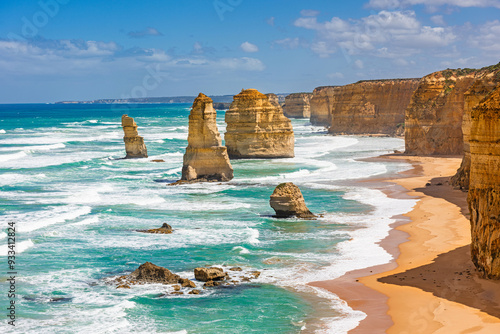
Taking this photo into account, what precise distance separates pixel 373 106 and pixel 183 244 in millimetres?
65945

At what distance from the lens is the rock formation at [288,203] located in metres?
25.7

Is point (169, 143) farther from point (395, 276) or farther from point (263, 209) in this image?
point (395, 276)

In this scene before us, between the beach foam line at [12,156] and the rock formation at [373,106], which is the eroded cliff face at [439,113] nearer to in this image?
the rock formation at [373,106]

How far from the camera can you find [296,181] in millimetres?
38406

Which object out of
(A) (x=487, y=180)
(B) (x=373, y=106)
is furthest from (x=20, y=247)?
(B) (x=373, y=106)

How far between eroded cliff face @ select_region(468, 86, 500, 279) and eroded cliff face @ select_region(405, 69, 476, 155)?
3379 centimetres

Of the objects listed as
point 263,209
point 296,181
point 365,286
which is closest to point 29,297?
point 365,286

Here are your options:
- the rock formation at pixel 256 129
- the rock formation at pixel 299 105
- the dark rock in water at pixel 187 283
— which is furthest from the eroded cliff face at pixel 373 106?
the dark rock in water at pixel 187 283

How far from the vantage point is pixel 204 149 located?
123 feet

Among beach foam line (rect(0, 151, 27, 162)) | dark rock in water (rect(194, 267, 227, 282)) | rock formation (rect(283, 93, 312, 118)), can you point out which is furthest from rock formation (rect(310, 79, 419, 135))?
dark rock in water (rect(194, 267, 227, 282))

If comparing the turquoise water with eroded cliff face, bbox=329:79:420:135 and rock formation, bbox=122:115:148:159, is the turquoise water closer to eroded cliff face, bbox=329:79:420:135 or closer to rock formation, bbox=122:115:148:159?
rock formation, bbox=122:115:148:159

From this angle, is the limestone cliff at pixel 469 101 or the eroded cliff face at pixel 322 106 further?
the eroded cliff face at pixel 322 106

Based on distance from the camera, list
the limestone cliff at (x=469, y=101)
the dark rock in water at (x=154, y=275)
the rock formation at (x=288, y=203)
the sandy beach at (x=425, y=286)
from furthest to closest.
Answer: the limestone cliff at (x=469, y=101), the rock formation at (x=288, y=203), the dark rock in water at (x=154, y=275), the sandy beach at (x=425, y=286)

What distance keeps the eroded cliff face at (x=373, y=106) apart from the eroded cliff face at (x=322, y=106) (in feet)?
74.9
